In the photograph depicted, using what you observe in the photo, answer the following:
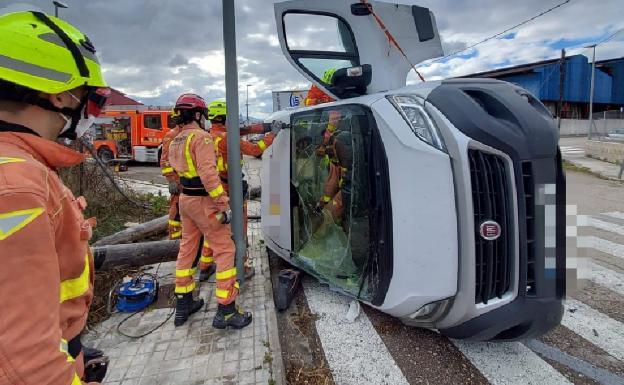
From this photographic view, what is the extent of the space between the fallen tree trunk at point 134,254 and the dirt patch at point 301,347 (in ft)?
6.32

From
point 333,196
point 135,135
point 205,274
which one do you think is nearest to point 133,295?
point 205,274

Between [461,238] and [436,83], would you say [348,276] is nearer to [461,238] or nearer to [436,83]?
[461,238]

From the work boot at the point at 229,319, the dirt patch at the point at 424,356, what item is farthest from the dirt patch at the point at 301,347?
the dirt patch at the point at 424,356

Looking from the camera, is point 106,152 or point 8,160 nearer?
point 8,160

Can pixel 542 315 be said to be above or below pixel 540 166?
below

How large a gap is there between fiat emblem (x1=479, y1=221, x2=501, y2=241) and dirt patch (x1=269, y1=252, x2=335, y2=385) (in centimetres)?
141

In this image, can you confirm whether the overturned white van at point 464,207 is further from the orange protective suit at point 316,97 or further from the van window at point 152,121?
the van window at point 152,121

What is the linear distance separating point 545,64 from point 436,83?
143 ft

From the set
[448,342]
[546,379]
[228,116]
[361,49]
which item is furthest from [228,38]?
[546,379]

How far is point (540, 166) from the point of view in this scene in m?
2.25

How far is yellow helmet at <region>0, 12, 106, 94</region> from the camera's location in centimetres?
99

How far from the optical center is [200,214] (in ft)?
11.1

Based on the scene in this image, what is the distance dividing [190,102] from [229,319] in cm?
205

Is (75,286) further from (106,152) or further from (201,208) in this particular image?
(106,152)
